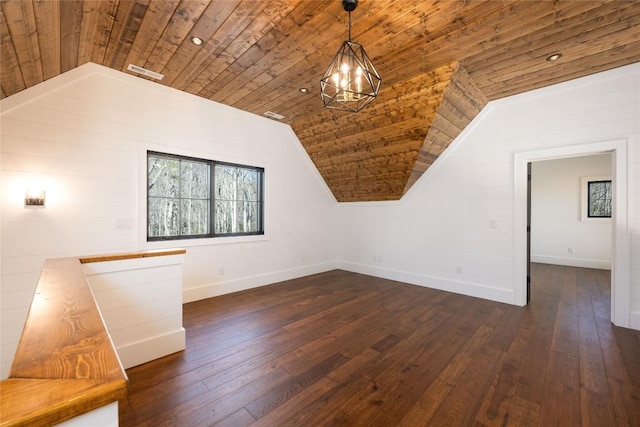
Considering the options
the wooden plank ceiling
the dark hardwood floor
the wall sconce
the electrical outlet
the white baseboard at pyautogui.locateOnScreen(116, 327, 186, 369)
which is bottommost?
the dark hardwood floor

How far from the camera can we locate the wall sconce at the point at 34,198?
2.78m

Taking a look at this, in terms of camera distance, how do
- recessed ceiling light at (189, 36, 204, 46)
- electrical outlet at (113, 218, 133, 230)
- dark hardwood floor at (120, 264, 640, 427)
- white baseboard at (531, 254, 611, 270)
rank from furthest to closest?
1. white baseboard at (531, 254, 611, 270)
2. electrical outlet at (113, 218, 133, 230)
3. recessed ceiling light at (189, 36, 204, 46)
4. dark hardwood floor at (120, 264, 640, 427)

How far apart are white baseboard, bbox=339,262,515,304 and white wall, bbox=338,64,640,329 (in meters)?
0.02

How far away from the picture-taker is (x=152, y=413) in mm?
1808

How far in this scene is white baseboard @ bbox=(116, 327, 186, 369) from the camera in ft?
7.61

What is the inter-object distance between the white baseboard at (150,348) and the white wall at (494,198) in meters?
3.82

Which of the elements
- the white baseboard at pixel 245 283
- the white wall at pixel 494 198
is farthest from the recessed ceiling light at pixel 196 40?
the white wall at pixel 494 198

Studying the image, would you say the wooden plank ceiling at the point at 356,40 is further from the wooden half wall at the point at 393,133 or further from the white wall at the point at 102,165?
the white wall at the point at 102,165

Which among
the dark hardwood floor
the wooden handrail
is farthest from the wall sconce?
the wooden handrail

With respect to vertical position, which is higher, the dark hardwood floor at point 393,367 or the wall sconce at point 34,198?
the wall sconce at point 34,198

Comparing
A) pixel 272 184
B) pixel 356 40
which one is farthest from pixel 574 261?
pixel 356 40

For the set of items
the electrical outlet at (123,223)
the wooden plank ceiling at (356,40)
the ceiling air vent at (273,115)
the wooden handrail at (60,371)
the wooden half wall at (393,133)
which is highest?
the ceiling air vent at (273,115)

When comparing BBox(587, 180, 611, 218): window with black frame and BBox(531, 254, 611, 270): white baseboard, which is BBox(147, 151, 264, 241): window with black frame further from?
BBox(587, 180, 611, 218): window with black frame

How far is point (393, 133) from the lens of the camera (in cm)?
403
